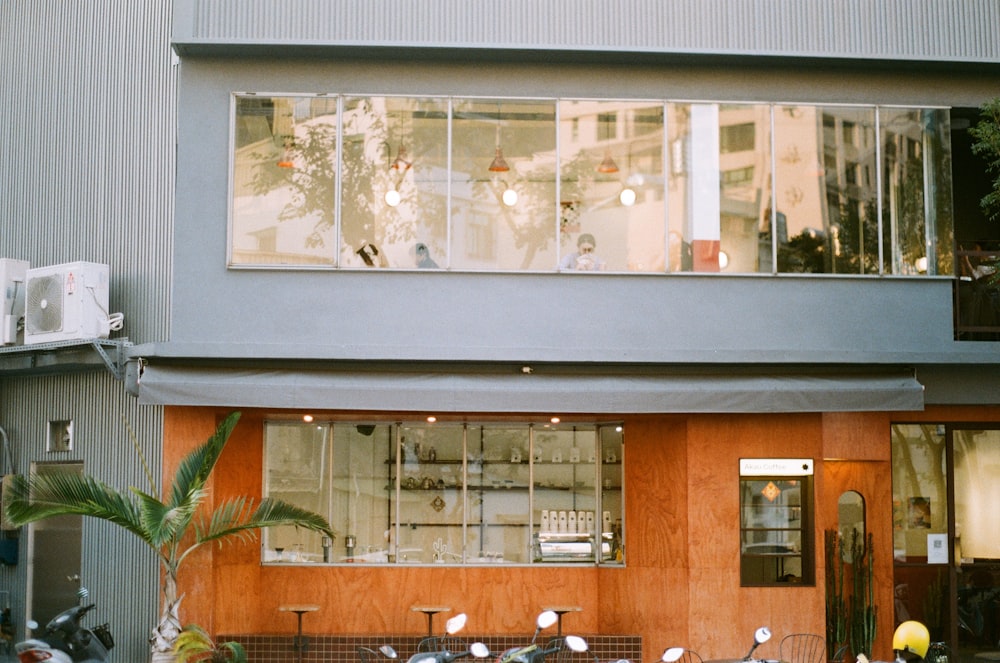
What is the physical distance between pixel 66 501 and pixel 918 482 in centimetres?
1020

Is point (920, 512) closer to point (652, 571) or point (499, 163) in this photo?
point (652, 571)

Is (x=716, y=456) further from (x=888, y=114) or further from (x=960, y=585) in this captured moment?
(x=888, y=114)

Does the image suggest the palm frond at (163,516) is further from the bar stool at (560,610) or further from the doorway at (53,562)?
the bar stool at (560,610)

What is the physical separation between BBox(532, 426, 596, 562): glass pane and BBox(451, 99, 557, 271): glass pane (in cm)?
263

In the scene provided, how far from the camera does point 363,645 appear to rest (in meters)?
13.9

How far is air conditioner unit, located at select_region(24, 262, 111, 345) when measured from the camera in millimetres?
13312

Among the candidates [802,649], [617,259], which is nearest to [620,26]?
[617,259]

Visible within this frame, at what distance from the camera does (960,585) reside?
14.6 m

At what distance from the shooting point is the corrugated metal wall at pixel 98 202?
44.0 ft

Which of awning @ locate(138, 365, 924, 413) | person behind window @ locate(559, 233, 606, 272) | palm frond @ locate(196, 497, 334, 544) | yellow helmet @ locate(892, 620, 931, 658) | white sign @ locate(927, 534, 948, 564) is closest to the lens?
yellow helmet @ locate(892, 620, 931, 658)

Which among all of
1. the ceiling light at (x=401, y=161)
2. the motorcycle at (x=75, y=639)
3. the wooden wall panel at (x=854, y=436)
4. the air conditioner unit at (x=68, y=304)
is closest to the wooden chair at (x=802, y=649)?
the wooden wall panel at (x=854, y=436)

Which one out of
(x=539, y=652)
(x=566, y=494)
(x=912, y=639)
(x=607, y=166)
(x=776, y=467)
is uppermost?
(x=607, y=166)

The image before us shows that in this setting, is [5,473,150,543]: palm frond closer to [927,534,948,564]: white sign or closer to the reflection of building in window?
the reflection of building in window

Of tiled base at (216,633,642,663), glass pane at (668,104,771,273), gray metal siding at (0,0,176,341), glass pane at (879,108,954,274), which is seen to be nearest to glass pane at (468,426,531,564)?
tiled base at (216,633,642,663)
